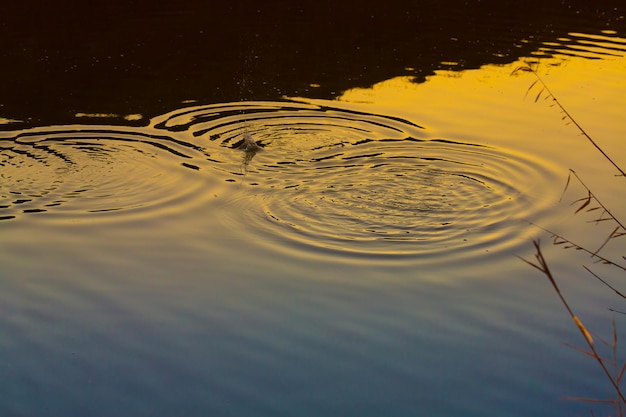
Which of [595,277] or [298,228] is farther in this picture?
[298,228]

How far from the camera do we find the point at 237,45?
50.1 ft

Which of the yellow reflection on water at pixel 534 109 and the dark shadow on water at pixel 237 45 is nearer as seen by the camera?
the yellow reflection on water at pixel 534 109

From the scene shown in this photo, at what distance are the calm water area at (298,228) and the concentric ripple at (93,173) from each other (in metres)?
0.03

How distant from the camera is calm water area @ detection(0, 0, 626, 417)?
18.3ft

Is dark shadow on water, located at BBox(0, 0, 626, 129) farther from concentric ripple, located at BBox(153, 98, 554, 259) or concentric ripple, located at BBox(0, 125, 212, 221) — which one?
concentric ripple, located at BBox(153, 98, 554, 259)

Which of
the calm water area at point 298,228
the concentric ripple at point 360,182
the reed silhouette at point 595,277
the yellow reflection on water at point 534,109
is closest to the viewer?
the reed silhouette at point 595,277

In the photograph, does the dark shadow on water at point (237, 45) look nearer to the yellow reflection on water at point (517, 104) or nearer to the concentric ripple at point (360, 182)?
the yellow reflection on water at point (517, 104)

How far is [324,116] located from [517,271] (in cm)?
484

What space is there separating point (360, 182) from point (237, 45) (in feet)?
23.7

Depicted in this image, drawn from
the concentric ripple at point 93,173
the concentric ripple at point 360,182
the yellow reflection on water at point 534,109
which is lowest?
the concentric ripple at point 93,173

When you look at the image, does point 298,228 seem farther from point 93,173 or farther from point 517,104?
point 517,104

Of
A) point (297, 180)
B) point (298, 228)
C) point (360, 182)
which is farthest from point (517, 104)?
point (298, 228)

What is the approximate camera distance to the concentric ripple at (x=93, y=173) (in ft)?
27.6

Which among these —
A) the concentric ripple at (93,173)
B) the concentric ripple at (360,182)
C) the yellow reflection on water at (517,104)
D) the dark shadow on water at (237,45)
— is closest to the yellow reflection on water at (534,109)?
the yellow reflection on water at (517,104)
